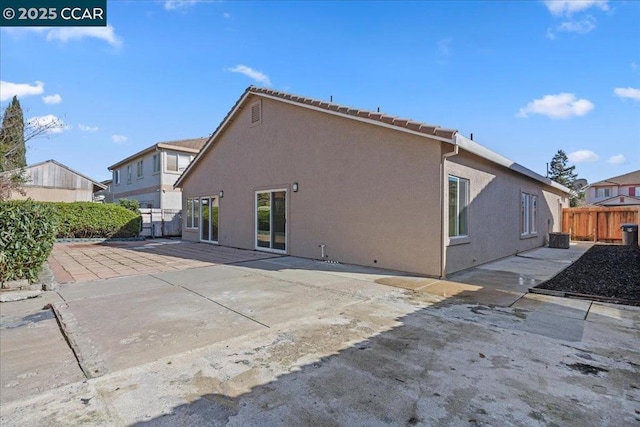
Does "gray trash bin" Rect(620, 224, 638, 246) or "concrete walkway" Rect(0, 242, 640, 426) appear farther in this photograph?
"gray trash bin" Rect(620, 224, 638, 246)

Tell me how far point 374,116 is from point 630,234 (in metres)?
15.6

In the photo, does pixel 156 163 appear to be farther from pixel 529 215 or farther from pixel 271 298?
pixel 529 215

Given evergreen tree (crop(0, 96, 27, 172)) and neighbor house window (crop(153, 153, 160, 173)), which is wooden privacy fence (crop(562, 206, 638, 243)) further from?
evergreen tree (crop(0, 96, 27, 172))

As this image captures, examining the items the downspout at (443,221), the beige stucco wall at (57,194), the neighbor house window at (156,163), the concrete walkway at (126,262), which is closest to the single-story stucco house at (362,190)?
the downspout at (443,221)

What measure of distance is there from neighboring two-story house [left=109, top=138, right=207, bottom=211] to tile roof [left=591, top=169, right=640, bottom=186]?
169 feet

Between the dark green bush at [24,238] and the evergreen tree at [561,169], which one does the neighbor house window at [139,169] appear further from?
the evergreen tree at [561,169]

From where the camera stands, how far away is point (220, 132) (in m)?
14.8

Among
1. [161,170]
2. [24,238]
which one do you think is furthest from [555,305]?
[161,170]

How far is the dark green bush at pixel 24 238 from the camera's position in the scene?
6.49 m

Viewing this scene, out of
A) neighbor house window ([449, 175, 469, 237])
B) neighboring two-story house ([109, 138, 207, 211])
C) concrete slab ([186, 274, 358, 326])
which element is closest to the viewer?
concrete slab ([186, 274, 358, 326])

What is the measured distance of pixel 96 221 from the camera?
58.2 ft

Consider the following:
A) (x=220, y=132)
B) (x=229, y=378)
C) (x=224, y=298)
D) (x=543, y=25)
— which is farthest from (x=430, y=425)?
(x=220, y=132)

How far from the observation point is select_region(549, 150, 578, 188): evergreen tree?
174 ft

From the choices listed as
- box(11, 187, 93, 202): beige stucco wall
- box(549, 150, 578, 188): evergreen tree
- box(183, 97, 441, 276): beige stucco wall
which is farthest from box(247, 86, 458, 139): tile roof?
box(549, 150, 578, 188): evergreen tree
